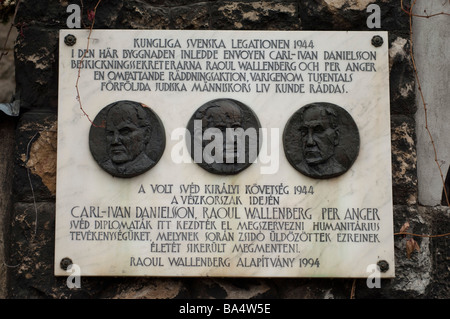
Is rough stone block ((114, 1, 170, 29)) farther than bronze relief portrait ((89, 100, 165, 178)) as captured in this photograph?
Yes

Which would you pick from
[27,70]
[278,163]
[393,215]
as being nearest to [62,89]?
[27,70]

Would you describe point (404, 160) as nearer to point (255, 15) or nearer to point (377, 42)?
point (377, 42)

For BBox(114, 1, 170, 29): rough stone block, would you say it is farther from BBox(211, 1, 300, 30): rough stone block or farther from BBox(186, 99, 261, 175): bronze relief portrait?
BBox(186, 99, 261, 175): bronze relief portrait

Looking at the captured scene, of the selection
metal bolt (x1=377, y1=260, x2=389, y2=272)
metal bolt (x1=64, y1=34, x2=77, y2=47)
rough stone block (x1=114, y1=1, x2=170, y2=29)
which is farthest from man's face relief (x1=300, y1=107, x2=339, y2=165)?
metal bolt (x1=64, y1=34, x2=77, y2=47)

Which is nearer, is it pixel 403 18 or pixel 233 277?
pixel 233 277

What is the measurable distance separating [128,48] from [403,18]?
5.43 ft

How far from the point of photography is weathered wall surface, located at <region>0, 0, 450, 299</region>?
381 cm

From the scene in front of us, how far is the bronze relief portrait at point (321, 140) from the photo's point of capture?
3.83 metres

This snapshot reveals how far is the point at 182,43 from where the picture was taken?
3965 millimetres

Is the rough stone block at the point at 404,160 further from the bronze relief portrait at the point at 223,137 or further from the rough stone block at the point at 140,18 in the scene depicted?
the rough stone block at the point at 140,18

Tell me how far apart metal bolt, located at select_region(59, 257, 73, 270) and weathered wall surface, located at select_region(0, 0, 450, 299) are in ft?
0.30

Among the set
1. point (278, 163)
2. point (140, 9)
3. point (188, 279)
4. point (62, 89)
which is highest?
point (140, 9)

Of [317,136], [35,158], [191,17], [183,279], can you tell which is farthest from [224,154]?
[35,158]

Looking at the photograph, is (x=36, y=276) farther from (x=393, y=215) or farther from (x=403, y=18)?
(x=403, y=18)
